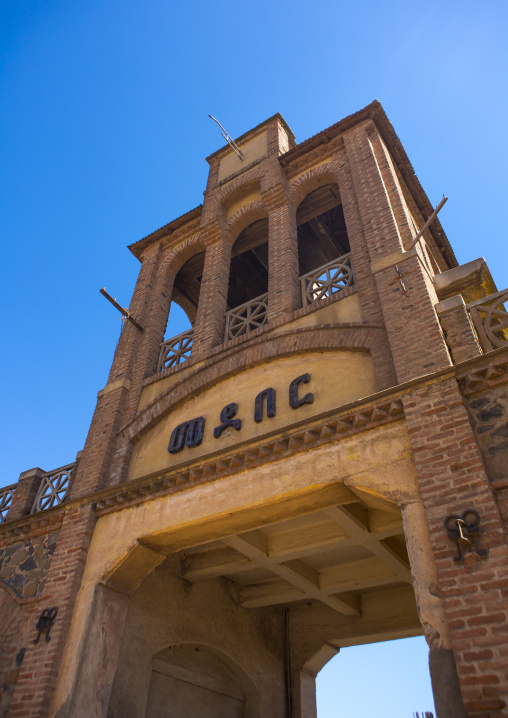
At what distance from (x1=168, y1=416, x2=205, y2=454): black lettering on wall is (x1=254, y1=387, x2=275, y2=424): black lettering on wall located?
3.31 feet

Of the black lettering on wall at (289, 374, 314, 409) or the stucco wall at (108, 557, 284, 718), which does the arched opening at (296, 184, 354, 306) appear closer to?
the black lettering on wall at (289, 374, 314, 409)

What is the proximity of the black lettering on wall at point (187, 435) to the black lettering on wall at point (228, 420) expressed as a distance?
328mm

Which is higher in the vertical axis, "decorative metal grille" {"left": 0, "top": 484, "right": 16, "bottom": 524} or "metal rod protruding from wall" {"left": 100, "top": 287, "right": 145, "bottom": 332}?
"metal rod protruding from wall" {"left": 100, "top": 287, "right": 145, "bottom": 332}

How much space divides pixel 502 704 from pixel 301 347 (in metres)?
4.54

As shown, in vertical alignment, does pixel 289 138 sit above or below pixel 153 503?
above

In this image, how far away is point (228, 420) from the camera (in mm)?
7324

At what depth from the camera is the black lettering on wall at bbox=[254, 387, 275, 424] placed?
22.7ft

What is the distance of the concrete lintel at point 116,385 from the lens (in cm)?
965

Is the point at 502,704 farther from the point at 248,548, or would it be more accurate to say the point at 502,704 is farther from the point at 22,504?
the point at 22,504

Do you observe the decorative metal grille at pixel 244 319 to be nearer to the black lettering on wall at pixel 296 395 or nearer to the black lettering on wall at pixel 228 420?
the black lettering on wall at pixel 228 420

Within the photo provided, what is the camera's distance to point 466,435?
4895mm

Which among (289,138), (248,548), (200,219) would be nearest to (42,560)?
(248,548)

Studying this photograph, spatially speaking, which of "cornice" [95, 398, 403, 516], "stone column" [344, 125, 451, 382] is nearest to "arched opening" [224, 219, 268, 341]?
"stone column" [344, 125, 451, 382]

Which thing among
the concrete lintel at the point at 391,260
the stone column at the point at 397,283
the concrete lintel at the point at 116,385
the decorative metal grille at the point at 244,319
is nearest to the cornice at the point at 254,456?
the stone column at the point at 397,283
